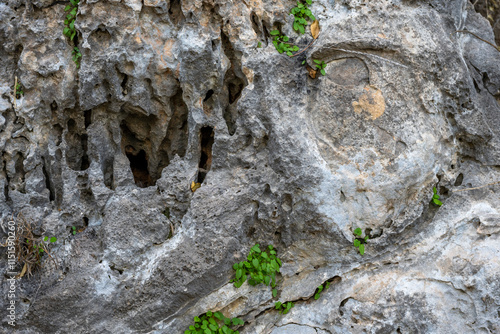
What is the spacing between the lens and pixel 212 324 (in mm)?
3457

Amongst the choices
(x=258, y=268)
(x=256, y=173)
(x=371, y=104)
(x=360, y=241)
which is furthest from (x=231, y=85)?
(x=360, y=241)

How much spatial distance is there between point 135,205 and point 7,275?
107cm

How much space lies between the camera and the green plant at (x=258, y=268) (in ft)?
11.4

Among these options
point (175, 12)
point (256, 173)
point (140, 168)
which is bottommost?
point (256, 173)

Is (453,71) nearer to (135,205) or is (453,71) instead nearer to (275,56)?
(275,56)

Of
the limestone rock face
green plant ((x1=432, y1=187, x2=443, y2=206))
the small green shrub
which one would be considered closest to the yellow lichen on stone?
the limestone rock face

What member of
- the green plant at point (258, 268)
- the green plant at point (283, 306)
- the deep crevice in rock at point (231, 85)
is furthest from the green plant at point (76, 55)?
the green plant at point (283, 306)

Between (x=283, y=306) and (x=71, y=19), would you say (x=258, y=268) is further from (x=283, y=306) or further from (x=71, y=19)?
(x=71, y=19)

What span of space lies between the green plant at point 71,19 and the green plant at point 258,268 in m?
2.23

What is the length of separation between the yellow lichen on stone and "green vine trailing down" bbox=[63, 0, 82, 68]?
2.21 m

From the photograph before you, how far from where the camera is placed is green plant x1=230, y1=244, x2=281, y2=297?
3.48m

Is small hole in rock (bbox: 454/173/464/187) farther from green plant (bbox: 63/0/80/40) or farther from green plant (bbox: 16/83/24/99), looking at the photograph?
green plant (bbox: 16/83/24/99)

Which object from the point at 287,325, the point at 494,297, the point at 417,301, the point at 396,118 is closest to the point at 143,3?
the point at 396,118

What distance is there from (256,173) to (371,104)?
1031 millimetres
